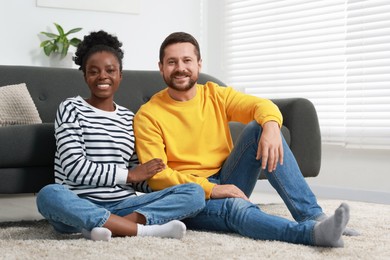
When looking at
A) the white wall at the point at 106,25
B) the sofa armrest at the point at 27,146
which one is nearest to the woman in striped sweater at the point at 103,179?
the sofa armrest at the point at 27,146

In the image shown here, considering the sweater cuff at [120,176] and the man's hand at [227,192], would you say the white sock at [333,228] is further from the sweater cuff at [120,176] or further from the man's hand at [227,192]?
the sweater cuff at [120,176]

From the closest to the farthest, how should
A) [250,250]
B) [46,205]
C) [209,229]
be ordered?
[250,250] → [46,205] → [209,229]

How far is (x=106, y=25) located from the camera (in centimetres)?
513

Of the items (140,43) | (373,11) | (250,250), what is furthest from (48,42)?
(250,250)

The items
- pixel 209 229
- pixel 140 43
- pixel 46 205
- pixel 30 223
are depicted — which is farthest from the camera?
pixel 140 43

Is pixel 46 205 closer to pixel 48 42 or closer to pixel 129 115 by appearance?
pixel 129 115

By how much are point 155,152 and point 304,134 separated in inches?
45.3

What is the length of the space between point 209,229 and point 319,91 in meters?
2.61

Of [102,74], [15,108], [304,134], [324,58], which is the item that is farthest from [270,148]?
[324,58]

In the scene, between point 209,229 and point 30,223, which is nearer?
point 209,229

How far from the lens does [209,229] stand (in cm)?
221

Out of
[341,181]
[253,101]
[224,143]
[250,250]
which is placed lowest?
[341,181]

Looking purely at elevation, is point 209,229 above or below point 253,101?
below

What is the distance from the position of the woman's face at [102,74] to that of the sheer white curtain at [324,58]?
92.7 inches
